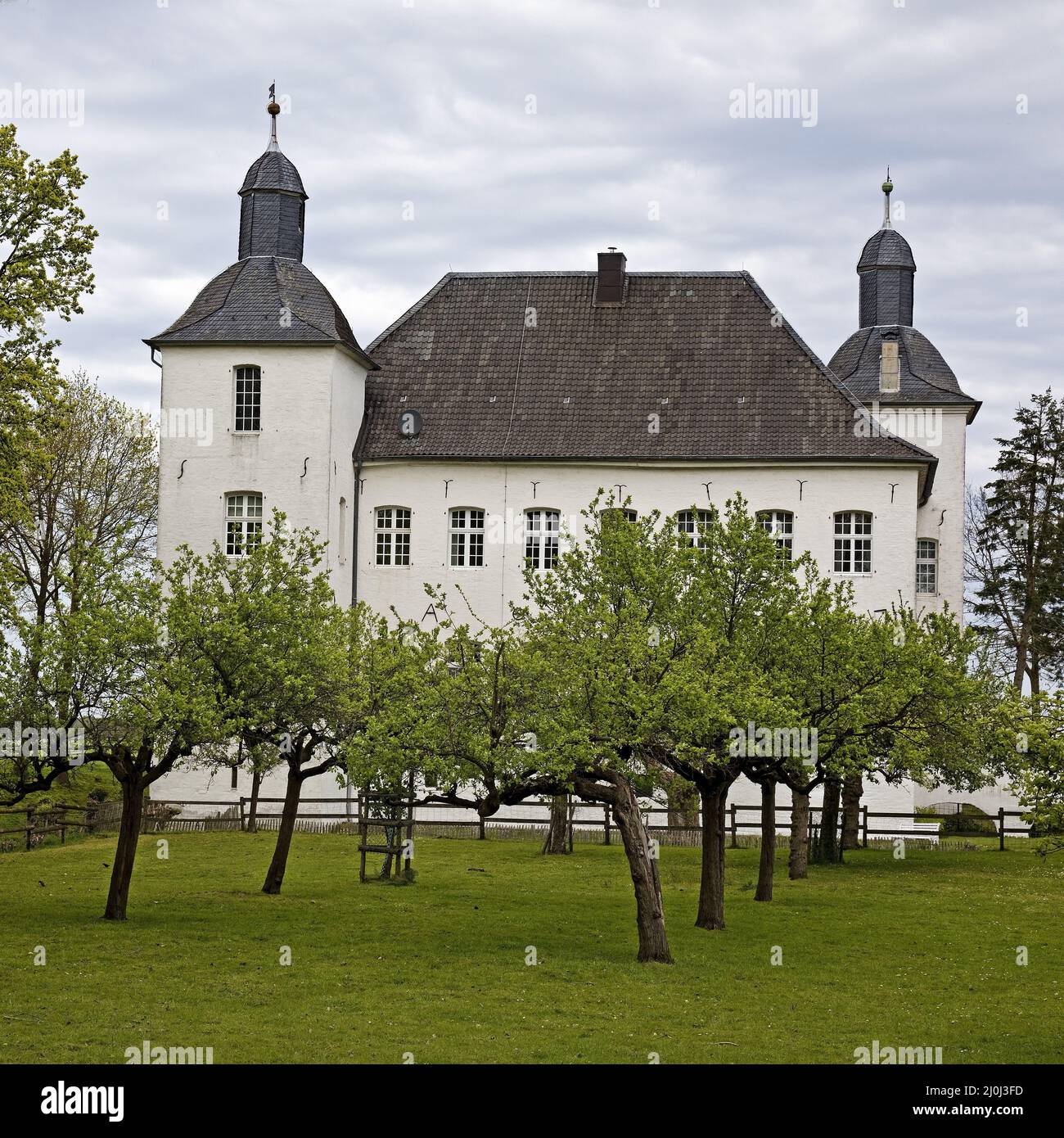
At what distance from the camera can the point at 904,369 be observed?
42.6 m

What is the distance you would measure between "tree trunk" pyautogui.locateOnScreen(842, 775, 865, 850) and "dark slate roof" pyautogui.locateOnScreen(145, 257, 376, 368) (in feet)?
51.7

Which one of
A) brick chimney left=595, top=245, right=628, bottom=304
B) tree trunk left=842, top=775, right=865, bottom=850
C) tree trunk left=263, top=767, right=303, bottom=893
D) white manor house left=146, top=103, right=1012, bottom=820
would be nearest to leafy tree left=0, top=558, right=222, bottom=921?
tree trunk left=263, top=767, right=303, bottom=893

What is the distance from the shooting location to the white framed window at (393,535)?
38.2 metres

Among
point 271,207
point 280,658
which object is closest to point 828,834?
point 280,658

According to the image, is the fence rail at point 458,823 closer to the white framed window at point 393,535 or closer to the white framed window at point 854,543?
the white framed window at point 854,543

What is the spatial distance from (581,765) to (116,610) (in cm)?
652

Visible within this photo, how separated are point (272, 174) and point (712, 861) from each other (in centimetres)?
2403

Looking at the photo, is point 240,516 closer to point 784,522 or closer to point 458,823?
point 458,823

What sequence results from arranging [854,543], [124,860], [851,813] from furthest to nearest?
1. [854,543]
2. [851,813]
3. [124,860]

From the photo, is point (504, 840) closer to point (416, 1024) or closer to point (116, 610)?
point (116, 610)

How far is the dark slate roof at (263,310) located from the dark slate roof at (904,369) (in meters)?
13.9
